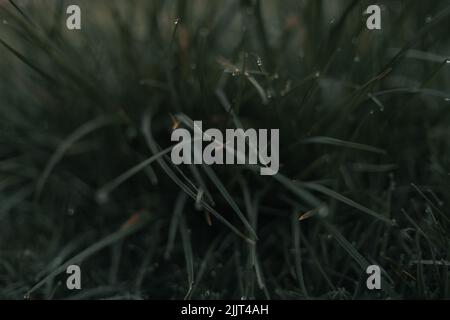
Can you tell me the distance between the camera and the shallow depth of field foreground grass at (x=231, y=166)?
0.80m

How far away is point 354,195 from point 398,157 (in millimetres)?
108

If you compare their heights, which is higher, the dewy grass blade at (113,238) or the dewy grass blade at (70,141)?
the dewy grass blade at (70,141)

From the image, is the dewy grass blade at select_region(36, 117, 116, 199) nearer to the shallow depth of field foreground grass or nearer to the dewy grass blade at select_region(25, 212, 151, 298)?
the shallow depth of field foreground grass

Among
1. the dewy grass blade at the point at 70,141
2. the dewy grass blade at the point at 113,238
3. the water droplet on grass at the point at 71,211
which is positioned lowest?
the dewy grass blade at the point at 113,238

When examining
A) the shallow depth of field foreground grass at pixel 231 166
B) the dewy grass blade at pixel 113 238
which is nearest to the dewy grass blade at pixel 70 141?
the shallow depth of field foreground grass at pixel 231 166

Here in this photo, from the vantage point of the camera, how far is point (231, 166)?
833mm

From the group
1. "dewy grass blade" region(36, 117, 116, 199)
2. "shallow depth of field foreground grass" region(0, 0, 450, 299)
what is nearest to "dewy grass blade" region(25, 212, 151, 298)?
"shallow depth of field foreground grass" region(0, 0, 450, 299)

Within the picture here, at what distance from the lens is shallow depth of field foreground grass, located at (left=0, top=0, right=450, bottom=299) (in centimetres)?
80

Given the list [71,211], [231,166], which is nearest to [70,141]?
[71,211]

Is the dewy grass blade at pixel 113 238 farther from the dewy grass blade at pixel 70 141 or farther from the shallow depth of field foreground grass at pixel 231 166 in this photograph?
the dewy grass blade at pixel 70 141

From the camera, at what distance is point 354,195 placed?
0.83 metres

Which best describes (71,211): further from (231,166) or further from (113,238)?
(231,166)

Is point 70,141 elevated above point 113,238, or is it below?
above

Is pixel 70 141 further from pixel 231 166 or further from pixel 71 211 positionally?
pixel 231 166
